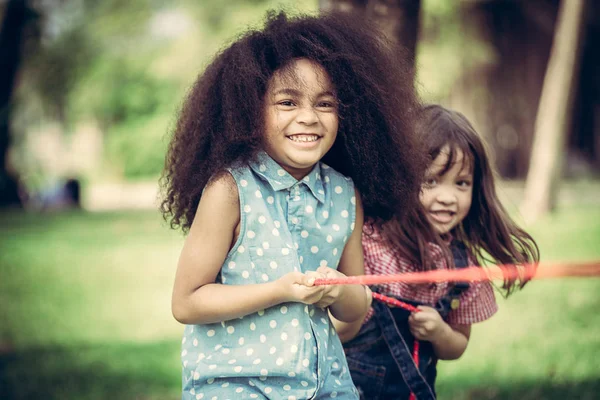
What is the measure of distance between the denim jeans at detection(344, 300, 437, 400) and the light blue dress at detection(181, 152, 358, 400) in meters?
0.38

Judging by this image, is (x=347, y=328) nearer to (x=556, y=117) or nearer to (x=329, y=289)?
(x=329, y=289)

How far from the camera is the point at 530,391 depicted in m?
3.48

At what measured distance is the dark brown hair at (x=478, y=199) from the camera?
2346 millimetres

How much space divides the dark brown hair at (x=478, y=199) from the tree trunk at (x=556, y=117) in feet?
23.1

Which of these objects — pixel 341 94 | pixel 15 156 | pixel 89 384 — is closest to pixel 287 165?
pixel 341 94

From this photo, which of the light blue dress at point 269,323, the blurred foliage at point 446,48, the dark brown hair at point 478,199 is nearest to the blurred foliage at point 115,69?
the blurred foliage at point 446,48

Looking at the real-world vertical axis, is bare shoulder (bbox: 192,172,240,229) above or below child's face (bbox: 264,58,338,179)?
below

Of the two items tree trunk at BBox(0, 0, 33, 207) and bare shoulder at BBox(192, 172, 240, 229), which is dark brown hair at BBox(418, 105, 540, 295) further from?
tree trunk at BBox(0, 0, 33, 207)

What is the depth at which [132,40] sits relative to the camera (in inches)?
763

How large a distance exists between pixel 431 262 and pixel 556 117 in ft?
25.6

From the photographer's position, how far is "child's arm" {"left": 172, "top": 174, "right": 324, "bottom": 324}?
1.75 meters

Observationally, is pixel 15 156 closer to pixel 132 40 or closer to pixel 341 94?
pixel 132 40

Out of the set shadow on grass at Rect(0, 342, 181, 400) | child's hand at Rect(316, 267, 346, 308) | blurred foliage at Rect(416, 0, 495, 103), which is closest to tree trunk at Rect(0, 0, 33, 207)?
blurred foliage at Rect(416, 0, 495, 103)

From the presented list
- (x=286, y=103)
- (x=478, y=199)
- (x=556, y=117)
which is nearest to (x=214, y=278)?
(x=286, y=103)
